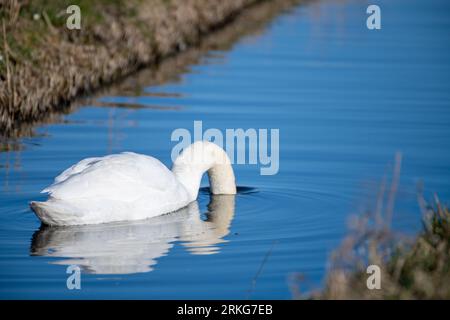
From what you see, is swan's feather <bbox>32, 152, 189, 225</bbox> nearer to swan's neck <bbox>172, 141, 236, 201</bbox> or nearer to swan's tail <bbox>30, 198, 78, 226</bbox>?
swan's tail <bbox>30, 198, 78, 226</bbox>

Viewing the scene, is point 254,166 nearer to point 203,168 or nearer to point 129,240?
point 203,168

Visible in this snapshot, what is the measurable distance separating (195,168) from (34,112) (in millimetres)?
5048

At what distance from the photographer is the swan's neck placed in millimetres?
11195

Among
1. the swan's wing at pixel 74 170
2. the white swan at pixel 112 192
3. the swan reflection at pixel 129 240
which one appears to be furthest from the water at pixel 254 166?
the swan's wing at pixel 74 170

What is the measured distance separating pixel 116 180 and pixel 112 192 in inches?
5.2

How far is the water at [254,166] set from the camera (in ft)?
27.9

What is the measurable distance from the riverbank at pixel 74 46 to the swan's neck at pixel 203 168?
13.2 ft

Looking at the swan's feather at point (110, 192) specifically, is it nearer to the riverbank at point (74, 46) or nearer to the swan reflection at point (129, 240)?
the swan reflection at point (129, 240)

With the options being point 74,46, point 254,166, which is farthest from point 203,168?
point 74,46

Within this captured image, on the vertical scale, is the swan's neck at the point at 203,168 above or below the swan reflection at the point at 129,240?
above

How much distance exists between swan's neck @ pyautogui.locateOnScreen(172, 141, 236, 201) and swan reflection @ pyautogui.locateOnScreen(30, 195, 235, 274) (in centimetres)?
55

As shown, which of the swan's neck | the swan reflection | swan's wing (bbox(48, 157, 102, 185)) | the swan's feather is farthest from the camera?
the swan's neck

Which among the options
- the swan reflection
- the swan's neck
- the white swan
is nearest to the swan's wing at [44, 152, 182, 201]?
the white swan
